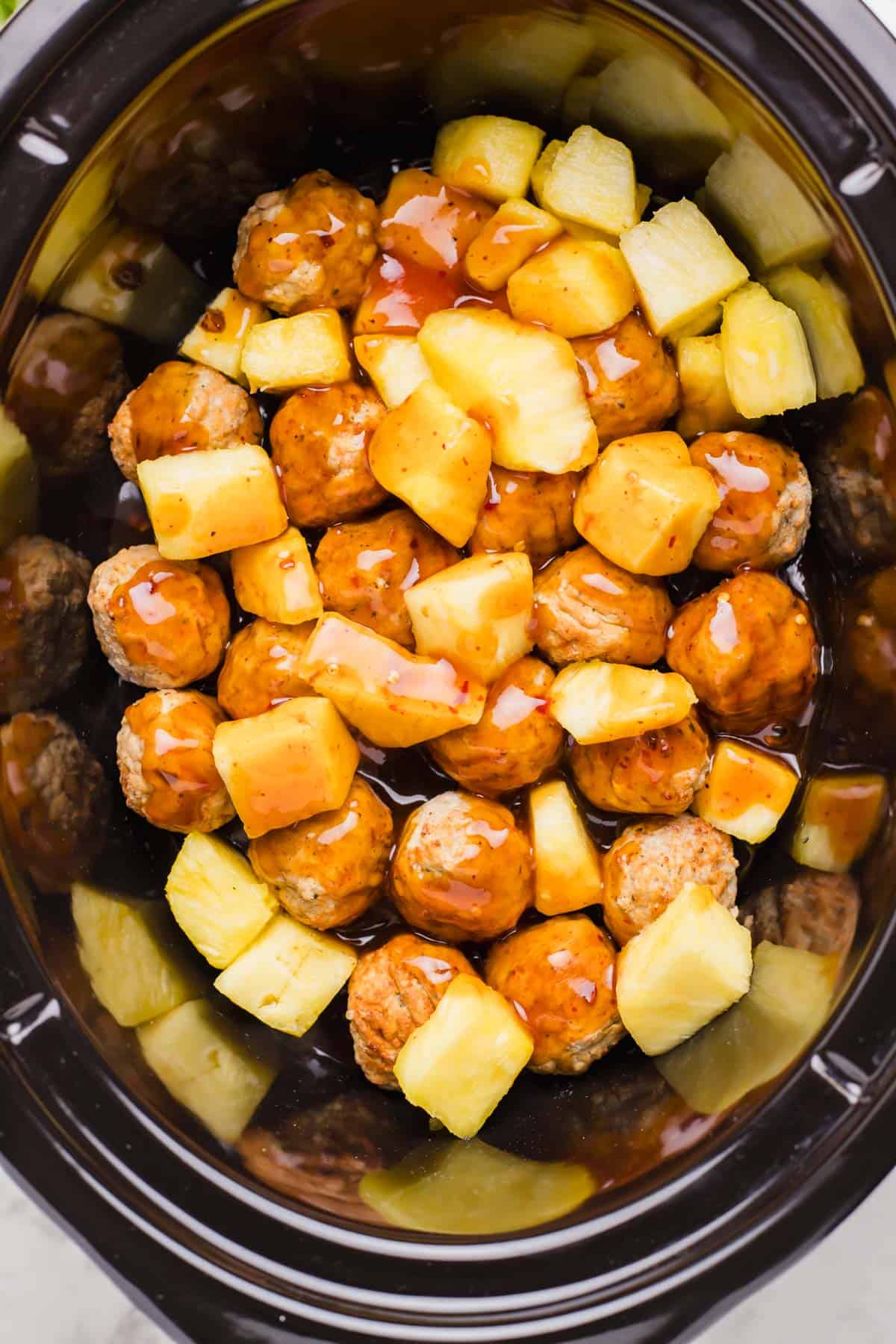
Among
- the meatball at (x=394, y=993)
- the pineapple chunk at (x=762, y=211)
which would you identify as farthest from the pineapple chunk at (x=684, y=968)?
the pineapple chunk at (x=762, y=211)

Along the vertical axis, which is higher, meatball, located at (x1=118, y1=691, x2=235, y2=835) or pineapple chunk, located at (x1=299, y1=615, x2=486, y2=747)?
pineapple chunk, located at (x1=299, y1=615, x2=486, y2=747)

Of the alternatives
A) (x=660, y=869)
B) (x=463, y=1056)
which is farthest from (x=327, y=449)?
(x=463, y=1056)

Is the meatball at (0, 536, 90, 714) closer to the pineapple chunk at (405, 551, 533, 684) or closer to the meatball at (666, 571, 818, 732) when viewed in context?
the pineapple chunk at (405, 551, 533, 684)

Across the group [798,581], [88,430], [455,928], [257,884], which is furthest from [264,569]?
[798,581]

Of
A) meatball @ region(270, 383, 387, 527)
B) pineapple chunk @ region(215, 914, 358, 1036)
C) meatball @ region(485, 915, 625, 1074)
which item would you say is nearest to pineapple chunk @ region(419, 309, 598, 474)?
meatball @ region(270, 383, 387, 527)

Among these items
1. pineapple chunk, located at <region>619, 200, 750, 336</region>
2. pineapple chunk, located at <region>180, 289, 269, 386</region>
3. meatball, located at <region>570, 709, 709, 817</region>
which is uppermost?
pineapple chunk, located at <region>619, 200, 750, 336</region>

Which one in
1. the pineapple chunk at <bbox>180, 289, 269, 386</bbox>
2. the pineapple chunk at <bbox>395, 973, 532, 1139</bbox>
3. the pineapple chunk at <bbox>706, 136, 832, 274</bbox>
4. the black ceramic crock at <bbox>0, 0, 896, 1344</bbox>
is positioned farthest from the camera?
the pineapple chunk at <bbox>180, 289, 269, 386</bbox>
